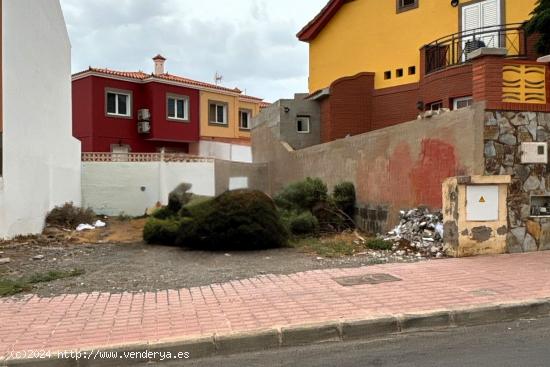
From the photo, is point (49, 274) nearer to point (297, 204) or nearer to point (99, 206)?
point (297, 204)

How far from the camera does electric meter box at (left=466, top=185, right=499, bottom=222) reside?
29.7 ft

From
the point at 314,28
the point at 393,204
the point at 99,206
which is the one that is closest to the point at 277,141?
the point at 314,28

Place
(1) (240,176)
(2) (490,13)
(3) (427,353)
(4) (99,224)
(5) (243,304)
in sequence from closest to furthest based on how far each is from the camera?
(3) (427,353) → (5) (243,304) → (2) (490,13) → (4) (99,224) → (1) (240,176)

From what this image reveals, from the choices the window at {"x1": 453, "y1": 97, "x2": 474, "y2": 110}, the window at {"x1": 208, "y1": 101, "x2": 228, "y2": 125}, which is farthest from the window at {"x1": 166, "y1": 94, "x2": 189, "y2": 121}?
the window at {"x1": 453, "y1": 97, "x2": 474, "y2": 110}

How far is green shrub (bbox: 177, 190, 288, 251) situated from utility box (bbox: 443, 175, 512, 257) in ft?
12.1

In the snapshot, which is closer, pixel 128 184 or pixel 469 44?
pixel 469 44

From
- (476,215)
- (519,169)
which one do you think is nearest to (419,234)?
(476,215)

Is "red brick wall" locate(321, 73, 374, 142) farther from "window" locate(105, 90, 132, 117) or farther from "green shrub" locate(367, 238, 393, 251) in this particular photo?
"window" locate(105, 90, 132, 117)

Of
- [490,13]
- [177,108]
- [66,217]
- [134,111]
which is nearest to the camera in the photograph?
[66,217]

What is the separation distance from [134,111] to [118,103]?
3.30 feet

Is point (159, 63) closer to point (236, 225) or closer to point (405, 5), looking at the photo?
point (405, 5)

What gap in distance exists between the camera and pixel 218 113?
30969 millimetres

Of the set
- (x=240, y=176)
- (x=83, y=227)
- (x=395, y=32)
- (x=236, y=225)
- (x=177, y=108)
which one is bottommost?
(x=83, y=227)

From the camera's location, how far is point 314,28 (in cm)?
2262
